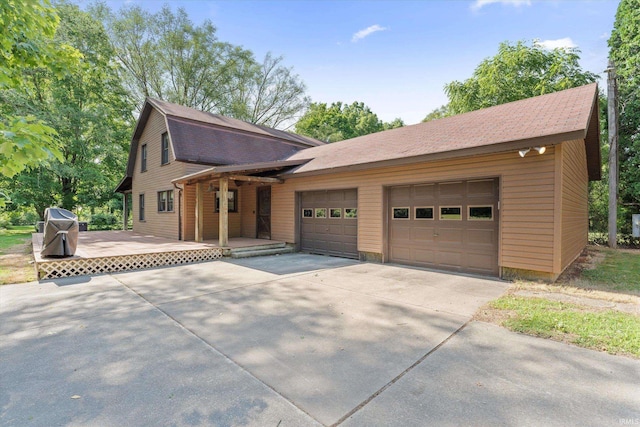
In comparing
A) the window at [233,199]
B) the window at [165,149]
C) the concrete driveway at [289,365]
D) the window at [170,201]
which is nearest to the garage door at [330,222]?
the window at [233,199]

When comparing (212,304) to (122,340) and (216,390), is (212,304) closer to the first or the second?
(122,340)

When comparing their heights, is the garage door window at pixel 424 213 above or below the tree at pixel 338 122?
below

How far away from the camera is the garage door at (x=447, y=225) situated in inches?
258

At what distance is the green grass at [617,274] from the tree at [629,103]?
6.04 metres

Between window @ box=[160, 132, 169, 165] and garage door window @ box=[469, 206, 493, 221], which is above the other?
window @ box=[160, 132, 169, 165]

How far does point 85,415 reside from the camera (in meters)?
2.11

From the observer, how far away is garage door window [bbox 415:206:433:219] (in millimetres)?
7469

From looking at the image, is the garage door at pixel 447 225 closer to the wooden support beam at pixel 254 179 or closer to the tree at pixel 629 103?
the wooden support beam at pixel 254 179

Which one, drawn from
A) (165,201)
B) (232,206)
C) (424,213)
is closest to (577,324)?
(424,213)

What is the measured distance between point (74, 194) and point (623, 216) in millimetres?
30801

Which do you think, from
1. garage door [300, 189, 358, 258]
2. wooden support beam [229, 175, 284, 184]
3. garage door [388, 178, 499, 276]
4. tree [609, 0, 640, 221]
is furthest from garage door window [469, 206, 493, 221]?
tree [609, 0, 640, 221]

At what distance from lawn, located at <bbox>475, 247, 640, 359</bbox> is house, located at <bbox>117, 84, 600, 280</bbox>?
618 mm

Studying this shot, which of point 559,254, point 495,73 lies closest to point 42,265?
point 559,254

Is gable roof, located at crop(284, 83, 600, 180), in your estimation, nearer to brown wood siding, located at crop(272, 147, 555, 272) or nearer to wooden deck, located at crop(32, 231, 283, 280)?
brown wood siding, located at crop(272, 147, 555, 272)
